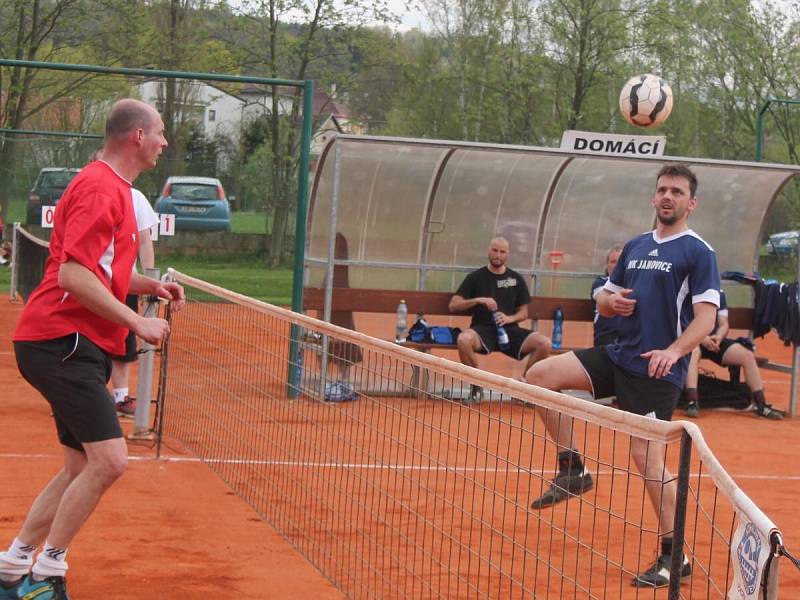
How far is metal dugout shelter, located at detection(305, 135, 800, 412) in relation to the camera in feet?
45.8

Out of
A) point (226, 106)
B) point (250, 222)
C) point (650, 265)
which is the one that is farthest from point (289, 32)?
point (650, 265)

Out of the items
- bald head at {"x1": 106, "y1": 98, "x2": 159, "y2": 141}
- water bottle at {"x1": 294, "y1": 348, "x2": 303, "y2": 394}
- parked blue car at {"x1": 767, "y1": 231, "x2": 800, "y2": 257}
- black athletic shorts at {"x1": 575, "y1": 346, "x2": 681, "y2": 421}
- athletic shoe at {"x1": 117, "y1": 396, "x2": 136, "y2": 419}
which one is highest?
bald head at {"x1": 106, "y1": 98, "x2": 159, "y2": 141}

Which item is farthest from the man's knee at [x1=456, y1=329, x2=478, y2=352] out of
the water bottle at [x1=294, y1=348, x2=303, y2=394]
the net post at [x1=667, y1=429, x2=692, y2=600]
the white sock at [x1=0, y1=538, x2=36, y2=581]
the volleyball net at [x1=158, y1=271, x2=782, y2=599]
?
the net post at [x1=667, y1=429, x2=692, y2=600]

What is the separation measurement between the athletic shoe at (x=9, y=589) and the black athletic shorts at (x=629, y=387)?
3.16 m

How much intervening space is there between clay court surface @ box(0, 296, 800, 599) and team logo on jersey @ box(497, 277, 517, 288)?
10.2 ft

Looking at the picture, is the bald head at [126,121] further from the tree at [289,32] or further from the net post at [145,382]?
the tree at [289,32]

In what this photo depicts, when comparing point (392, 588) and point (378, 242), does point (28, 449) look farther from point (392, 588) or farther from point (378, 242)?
point (378, 242)

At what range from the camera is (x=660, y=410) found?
21.9 feet

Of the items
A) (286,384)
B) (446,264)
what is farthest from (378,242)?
(286,384)

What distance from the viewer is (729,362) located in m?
13.5

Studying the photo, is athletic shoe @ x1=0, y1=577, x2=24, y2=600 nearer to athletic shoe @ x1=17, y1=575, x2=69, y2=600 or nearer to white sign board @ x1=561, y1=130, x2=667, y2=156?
athletic shoe @ x1=17, y1=575, x2=69, y2=600

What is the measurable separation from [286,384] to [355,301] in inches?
203

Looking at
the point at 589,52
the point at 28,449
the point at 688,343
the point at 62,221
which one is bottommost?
the point at 28,449

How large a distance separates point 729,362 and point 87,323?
9726mm
